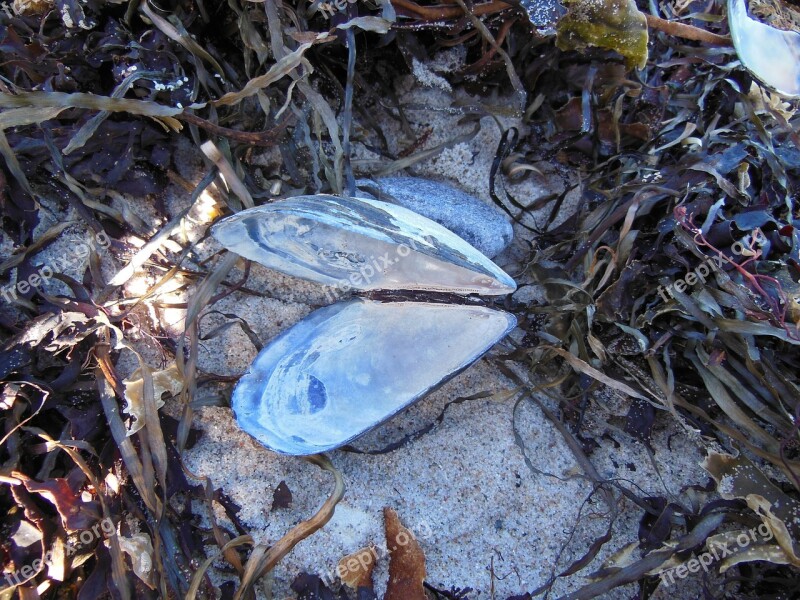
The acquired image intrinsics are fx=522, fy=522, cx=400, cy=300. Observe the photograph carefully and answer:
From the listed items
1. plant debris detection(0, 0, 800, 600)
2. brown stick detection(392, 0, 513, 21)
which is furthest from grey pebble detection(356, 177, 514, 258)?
brown stick detection(392, 0, 513, 21)

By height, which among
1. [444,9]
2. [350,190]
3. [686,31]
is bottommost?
[350,190]

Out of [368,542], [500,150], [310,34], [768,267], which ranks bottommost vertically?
[368,542]

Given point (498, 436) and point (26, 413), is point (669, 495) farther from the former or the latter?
point (26, 413)

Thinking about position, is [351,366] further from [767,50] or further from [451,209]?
[767,50]

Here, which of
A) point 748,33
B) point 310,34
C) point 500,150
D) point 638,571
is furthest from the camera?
point 500,150

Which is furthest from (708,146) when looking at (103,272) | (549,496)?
(103,272)

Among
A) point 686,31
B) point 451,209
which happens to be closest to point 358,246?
point 451,209

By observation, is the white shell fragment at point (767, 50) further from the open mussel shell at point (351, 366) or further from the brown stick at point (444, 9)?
the open mussel shell at point (351, 366)
